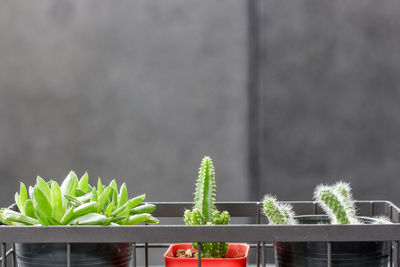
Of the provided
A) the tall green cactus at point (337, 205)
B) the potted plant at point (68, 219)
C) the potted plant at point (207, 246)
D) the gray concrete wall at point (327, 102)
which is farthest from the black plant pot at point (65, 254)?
the gray concrete wall at point (327, 102)

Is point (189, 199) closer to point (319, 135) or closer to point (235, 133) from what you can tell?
point (235, 133)

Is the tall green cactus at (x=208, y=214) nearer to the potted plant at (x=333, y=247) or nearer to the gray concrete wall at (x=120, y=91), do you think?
the potted plant at (x=333, y=247)

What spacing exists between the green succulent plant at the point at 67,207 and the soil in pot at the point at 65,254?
0.08 feet

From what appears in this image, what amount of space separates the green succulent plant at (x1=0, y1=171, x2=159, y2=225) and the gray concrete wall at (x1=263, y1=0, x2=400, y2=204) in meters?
1.72

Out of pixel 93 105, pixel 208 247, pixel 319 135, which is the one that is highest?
pixel 93 105

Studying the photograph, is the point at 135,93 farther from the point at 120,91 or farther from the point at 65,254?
the point at 65,254

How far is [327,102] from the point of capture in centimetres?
228

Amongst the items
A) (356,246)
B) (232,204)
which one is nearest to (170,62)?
(232,204)

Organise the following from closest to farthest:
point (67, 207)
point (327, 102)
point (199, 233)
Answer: point (199, 233)
point (67, 207)
point (327, 102)

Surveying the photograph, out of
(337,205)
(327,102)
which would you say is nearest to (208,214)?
(337,205)

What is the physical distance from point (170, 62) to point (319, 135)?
722mm

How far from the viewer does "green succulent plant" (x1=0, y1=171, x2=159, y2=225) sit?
1.76 ft

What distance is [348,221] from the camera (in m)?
0.57

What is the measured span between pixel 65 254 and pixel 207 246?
7.4 inches
